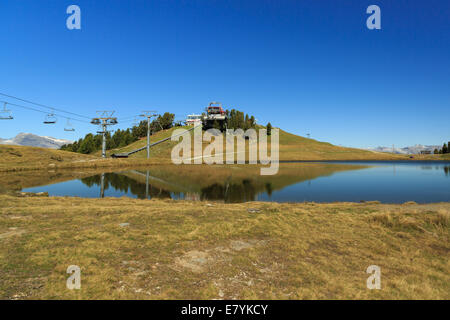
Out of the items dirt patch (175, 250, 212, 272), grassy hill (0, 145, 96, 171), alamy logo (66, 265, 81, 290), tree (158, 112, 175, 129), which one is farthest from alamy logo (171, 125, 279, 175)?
alamy logo (66, 265, 81, 290)

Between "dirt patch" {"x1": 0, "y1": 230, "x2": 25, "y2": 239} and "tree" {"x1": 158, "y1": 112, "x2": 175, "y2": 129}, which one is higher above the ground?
"tree" {"x1": 158, "y1": 112, "x2": 175, "y2": 129}

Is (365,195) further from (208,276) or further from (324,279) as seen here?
(208,276)

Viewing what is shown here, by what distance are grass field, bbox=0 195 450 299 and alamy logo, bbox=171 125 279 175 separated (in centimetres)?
6949

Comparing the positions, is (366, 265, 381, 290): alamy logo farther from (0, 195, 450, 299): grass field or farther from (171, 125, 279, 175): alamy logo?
(171, 125, 279, 175): alamy logo

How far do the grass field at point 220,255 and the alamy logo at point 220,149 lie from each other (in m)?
69.5

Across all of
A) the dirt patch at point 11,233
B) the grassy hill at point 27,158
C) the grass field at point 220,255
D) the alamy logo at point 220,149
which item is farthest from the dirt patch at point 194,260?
the alamy logo at point 220,149

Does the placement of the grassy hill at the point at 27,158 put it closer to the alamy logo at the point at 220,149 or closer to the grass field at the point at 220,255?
the alamy logo at the point at 220,149

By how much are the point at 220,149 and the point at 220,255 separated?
104m

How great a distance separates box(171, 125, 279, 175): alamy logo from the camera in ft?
291

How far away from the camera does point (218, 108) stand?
245ft

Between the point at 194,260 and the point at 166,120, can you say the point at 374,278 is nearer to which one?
the point at 194,260

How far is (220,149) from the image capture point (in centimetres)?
11212

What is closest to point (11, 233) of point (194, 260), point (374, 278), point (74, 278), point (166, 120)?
point (74, 278)

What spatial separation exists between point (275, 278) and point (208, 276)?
6.99 feet
